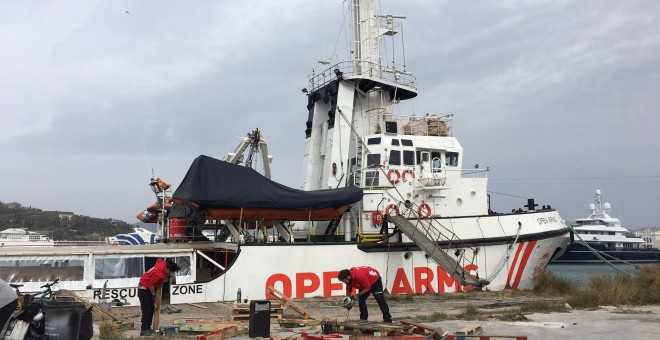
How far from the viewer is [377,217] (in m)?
17.4

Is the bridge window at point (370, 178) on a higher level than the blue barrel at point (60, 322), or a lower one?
higher

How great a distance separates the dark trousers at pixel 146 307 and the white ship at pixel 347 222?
4.77 m

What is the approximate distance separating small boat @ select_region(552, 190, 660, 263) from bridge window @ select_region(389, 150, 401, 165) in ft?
152

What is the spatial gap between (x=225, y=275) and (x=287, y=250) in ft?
6.24

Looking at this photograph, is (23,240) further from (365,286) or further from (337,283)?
(365,286)

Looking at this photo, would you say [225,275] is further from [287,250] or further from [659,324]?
[659,324]

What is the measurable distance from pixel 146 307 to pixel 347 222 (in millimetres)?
9442

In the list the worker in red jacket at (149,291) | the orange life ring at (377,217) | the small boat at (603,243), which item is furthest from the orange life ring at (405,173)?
the small boat at (603,243)

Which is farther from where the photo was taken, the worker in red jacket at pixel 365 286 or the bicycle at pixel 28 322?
the worker in red jacket at pixel 365 286

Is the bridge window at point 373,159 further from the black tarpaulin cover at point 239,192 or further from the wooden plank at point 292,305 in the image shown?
the wooden plank at point 292,305

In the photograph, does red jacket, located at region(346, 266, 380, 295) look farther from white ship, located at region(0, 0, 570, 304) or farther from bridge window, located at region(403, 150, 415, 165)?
bridge window, located at region(403, 150, 415, 165)

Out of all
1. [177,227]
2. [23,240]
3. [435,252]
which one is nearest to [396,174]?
[435,252]

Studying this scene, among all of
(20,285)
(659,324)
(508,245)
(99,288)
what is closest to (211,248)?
(99,288)

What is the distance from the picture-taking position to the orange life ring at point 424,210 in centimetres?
1766
